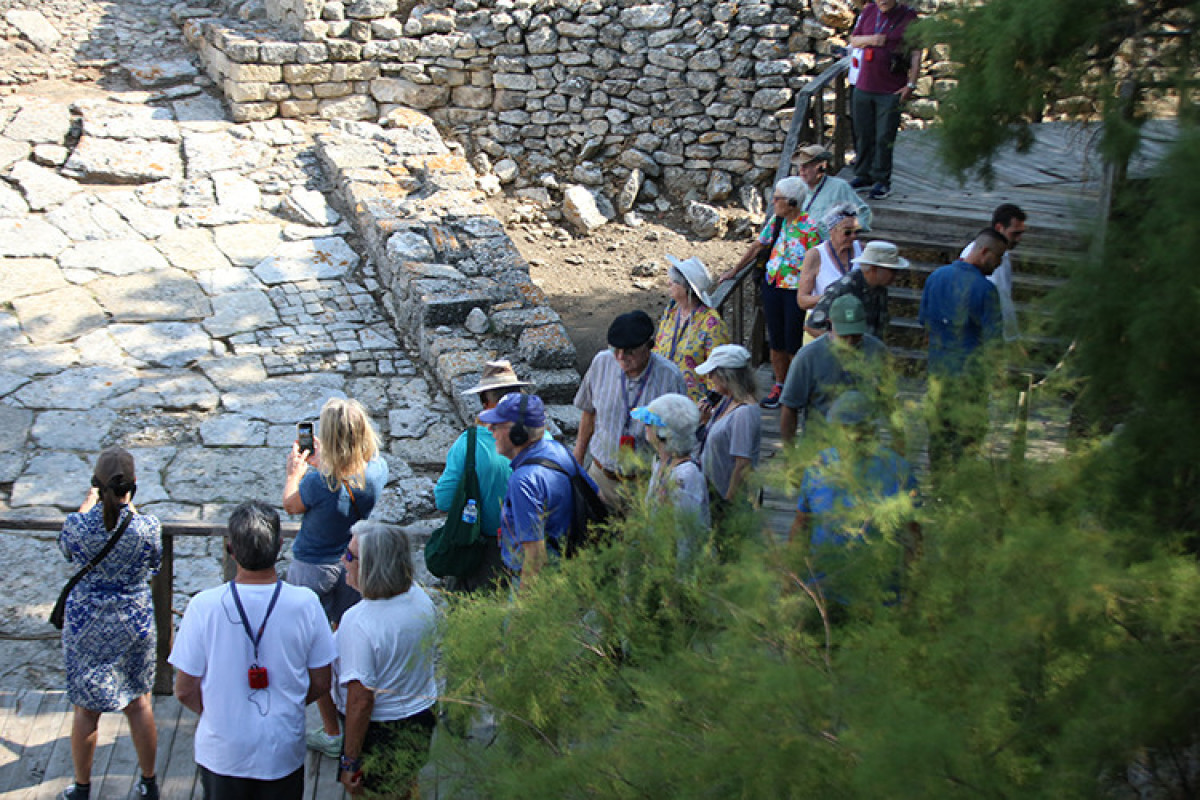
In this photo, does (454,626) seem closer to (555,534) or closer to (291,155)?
(555,534)

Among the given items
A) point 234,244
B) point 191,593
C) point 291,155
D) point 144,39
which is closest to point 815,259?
point 191,593

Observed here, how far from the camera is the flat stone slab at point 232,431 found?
20.2 ft

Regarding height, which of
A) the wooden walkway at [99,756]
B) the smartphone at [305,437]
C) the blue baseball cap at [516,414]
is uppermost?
the blue baseball cap at [516,414]

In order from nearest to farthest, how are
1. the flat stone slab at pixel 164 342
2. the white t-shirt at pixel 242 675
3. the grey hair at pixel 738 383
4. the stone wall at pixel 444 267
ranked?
the white t-shirt at pixel 242 675 < the grey hair at pixel 738 383 < the stone wall at pixel 444 267 < the flat stone slab at pixel 164 342

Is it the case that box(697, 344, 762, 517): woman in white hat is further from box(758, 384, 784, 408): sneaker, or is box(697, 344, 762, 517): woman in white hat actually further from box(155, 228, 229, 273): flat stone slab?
box(155, 228, 229, 273): flat stone slab

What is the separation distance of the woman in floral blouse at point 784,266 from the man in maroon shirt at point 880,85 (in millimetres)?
1230

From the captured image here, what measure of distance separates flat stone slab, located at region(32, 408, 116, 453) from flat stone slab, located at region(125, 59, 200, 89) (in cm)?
458

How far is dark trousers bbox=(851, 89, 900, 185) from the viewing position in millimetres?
6375

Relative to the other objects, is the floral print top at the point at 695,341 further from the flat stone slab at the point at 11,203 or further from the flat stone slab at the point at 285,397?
the flat stone slab at the point at 11,203

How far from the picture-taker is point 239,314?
7.32 m

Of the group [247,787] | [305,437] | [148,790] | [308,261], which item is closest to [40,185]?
[308,261]

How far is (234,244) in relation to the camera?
7.98 metres

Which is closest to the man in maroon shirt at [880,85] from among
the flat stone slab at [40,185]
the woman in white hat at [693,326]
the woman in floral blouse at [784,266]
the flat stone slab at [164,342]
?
the woman in floral blouse at [784,266]

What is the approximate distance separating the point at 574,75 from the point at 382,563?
795 cm
